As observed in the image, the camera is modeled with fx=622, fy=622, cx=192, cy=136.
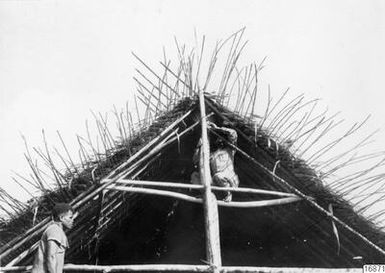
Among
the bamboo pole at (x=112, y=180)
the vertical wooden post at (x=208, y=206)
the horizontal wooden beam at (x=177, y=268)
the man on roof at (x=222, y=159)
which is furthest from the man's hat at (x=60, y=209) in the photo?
the man on roof at (x=222, y=159)

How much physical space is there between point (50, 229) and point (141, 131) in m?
1.37

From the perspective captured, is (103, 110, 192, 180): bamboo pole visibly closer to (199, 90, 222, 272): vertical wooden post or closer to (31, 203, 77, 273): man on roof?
(199, 90, 222, 272): vertical wooden post

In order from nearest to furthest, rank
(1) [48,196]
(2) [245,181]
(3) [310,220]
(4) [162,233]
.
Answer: (1) [48,196], (3) [310,220], (2) [245,181], (4) [162,233]

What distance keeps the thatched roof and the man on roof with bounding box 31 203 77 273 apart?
0.74 feet

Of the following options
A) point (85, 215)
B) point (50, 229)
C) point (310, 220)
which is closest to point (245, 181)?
point (310, 220)

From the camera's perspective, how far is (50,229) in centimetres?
553

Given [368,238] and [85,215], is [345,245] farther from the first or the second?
[85,215]

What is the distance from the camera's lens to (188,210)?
7.48 meters

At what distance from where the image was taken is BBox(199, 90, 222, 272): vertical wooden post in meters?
5.56

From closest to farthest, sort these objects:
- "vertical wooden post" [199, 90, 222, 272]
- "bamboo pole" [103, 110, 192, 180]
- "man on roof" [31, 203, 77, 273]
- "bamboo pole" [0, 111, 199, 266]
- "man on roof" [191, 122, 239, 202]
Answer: "man on roof" [31, 203, 77, 273] < "vertical wooden post" [199, 90, 222, 272] < "bamboo pole" [0, 111, 199, 266] < "bamboo pole" [103, 110, 192, 180] < "man on roof" [191, 122, 239, 202]

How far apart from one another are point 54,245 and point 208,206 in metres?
1.45

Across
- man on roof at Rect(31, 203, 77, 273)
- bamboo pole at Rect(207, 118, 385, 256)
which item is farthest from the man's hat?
bamboo pole at Rect(207, 118, 385, 256)

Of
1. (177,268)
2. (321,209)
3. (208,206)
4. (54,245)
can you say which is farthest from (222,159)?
(54,245)

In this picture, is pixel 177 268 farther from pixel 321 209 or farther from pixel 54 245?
pixel 321 209
